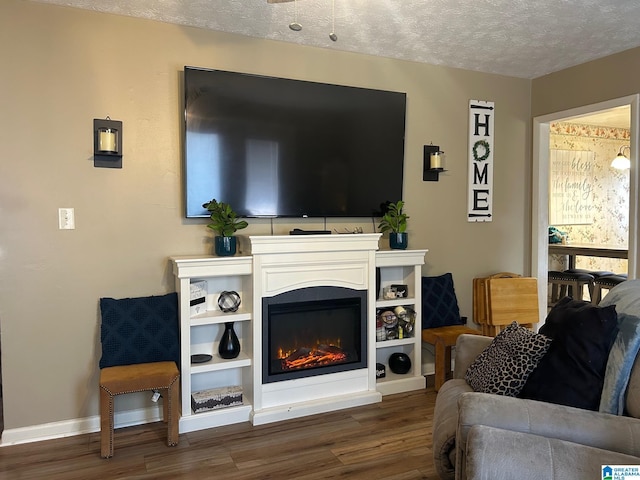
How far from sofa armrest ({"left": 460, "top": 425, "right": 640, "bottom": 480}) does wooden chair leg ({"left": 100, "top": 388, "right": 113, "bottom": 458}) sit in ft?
6.38

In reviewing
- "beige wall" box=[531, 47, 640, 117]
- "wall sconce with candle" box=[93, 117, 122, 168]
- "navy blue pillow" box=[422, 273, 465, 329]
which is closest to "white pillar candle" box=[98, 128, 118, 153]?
"wall sconce with candle" box=[93, 117, 122, 168]

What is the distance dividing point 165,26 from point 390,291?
94.1 inches

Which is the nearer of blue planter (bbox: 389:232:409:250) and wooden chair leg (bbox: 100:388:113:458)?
wooden chair leg (bbox: 100:388:113:458)

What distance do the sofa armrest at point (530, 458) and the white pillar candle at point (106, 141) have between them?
2477mm

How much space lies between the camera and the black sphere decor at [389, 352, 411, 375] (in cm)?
372

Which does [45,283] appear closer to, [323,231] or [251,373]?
[251,373]

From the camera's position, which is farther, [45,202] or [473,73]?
[473,73]

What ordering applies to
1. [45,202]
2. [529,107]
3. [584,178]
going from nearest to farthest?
[45,202] → [529,107] → [584,178]

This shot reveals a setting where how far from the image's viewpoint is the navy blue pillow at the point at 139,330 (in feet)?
9.59

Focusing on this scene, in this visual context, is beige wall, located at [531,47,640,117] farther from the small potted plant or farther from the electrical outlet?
the electrical outlet

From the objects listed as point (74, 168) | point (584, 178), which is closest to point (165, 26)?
point (74, 168)

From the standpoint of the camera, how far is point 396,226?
366 cm

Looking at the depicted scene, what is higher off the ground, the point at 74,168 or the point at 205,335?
the point at 74,168

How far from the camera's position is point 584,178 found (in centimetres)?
673
